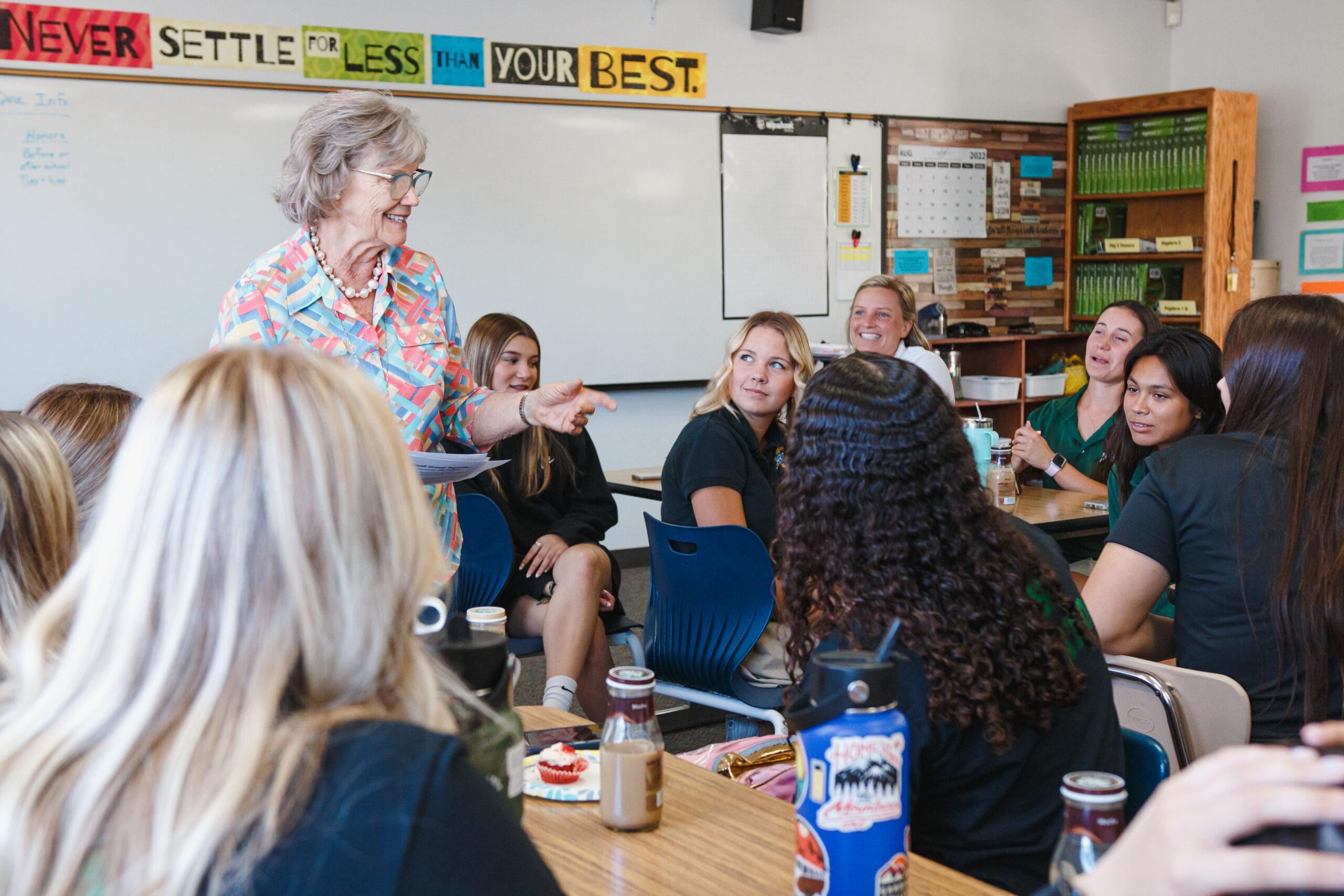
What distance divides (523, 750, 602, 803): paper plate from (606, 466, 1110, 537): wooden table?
1671 mm

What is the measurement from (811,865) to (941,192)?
233 inches


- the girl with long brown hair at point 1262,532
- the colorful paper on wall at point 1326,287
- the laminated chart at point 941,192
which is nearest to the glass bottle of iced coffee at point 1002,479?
the girl with long brown hair at point 1262,532

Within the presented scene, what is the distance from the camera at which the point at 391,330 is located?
2.25 metres

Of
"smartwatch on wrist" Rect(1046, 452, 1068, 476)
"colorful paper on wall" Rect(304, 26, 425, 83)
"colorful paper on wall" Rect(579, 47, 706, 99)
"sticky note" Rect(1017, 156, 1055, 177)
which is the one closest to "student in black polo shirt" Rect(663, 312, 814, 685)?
"smartwatch on wrist" Rect(1046, 452, 1068, 476)

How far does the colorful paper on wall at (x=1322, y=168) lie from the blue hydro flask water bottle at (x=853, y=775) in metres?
6.49

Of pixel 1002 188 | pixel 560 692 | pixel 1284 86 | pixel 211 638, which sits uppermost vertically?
pixel 1284 86

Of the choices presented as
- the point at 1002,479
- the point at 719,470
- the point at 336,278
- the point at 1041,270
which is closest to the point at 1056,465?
the point at 1002,479

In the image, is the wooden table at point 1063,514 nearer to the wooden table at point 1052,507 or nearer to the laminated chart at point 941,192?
the wooden table at point 1052,507

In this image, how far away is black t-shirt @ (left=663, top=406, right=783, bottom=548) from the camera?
8.97 feet

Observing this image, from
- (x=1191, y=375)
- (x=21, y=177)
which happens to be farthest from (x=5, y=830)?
(x=21, y=177)

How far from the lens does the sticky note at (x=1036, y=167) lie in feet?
22.1

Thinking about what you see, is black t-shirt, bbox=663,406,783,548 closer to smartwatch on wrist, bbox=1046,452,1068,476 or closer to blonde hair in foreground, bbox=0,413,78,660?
smartwatch on wrist, bbox=1046,452,1068,476

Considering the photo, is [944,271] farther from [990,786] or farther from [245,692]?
[245,692]

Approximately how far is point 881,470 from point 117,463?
2.74ft
